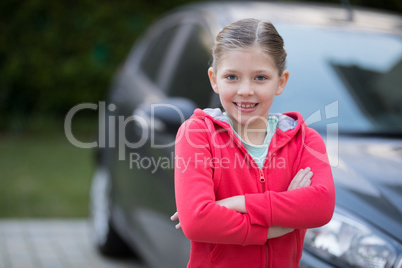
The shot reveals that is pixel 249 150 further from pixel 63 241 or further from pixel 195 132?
pixel 63 241

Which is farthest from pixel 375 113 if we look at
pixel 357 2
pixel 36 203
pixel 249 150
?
pixel 357 2

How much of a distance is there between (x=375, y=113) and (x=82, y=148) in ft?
22.5

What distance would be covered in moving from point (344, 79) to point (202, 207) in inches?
63.9

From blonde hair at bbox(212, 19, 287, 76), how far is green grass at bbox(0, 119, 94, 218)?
14.1ft

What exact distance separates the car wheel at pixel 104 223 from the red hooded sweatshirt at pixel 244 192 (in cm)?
263

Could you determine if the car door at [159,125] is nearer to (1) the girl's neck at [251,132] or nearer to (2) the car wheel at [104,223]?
(2) the car wheel at [104,223]

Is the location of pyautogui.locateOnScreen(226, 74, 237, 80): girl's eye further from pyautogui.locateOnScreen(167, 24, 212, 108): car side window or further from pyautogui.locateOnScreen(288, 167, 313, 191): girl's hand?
pyautogui.locateOnScreen(167, 24, 212, 108): car side window

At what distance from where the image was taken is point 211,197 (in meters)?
1.61

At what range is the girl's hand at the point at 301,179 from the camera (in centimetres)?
167

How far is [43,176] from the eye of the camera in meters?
6.83

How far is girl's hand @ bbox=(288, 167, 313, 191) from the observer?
65.7 inches

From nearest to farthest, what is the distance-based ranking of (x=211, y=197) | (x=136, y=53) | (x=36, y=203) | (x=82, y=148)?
(x=211, y=197) < (x=136, y=53) < (x=36, y=203) < (x=82, y=148)

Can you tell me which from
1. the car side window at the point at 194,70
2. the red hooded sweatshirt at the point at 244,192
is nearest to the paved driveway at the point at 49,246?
the car side window at the point at 194,70

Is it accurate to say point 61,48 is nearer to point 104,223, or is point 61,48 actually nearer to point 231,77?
point 104,223
